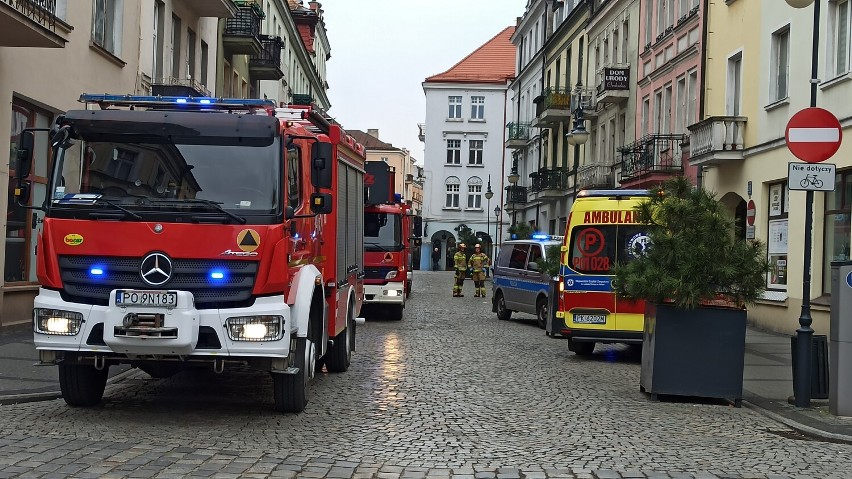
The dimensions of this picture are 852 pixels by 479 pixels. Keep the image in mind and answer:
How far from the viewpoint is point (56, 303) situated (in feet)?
27.0

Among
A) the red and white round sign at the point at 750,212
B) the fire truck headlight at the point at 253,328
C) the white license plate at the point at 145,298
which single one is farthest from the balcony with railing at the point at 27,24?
the red and white round sign at the point at 750,212

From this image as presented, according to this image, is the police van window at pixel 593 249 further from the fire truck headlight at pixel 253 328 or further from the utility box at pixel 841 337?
the fire truck headlight at pixel 253 328

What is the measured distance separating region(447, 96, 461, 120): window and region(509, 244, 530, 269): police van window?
55.6 m

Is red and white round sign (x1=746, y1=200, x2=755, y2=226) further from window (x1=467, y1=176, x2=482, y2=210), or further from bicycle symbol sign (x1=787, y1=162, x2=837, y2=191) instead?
window (x1=467, y1=176, x2=482, y2=210)

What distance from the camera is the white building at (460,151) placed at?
253 feet

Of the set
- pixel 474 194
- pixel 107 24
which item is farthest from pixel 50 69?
pixel 474 194

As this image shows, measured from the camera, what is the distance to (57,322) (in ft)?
27.0

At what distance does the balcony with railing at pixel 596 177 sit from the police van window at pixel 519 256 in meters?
14.3

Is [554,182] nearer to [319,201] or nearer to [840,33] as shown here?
[840,33]

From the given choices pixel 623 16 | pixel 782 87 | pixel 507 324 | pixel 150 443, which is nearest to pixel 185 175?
pixel 150 443

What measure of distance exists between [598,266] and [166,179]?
8219 millimetres

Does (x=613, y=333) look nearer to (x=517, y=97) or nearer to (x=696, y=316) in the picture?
(x=696, y=316)

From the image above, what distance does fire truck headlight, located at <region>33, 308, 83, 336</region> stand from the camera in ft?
26.9

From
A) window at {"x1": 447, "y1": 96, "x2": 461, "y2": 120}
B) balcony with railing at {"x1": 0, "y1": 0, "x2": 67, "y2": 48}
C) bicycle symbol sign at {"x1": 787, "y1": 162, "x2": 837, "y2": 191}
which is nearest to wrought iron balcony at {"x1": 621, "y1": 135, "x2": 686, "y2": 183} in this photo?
bicycle symbol sign at {"x1": 787, "y1": 162, "x2": 837, "y2": 191}
